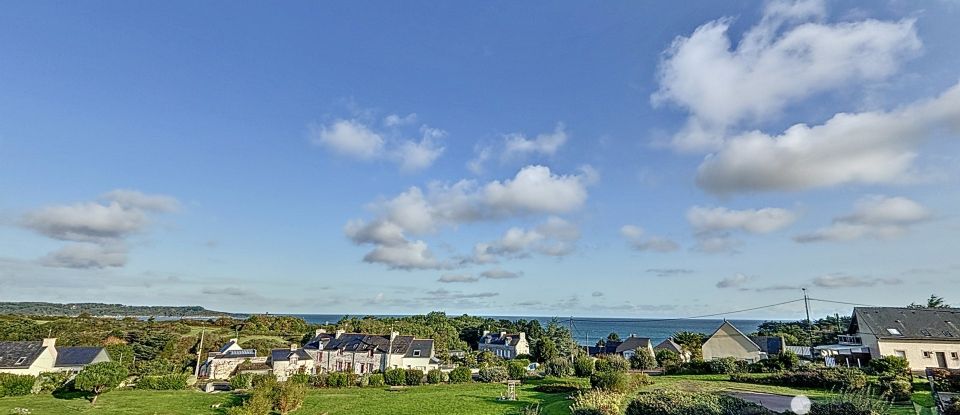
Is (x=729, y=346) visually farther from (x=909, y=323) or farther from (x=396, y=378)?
(x=396, y=378)

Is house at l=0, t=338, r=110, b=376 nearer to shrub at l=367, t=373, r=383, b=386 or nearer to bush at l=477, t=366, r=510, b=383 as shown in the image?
shrub at l=367, t=373, r=383, b=386

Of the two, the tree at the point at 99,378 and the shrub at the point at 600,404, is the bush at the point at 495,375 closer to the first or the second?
the shrub at the point at 600,404

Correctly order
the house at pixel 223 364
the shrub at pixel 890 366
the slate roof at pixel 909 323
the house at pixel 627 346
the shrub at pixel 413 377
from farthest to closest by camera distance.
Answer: the house at pixel 627 346 < the house at pixel 223 364 < the slate roof at pixel 909 323 < the shrub at pixel 413 377 < the shrub at pixel 890 366

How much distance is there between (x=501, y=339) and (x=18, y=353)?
5920 centimetres

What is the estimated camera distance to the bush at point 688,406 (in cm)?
1241

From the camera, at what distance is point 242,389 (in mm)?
32469

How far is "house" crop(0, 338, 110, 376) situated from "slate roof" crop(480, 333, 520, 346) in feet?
172

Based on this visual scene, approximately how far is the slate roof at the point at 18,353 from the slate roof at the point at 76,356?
2.01 m

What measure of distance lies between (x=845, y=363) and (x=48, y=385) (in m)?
57.5

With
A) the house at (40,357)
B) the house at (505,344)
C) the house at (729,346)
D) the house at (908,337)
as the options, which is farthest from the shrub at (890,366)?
the house at (40,357)

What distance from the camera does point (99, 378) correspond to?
2714 centimetres

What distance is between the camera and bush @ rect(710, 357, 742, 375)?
3397 centimetres

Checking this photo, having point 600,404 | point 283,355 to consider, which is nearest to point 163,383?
point 283,355

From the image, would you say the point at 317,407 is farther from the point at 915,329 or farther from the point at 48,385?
the point at 915,329
